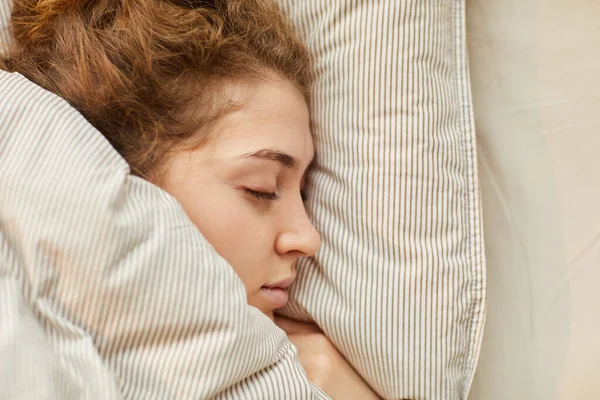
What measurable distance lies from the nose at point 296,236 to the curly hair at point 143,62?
7.8 inches

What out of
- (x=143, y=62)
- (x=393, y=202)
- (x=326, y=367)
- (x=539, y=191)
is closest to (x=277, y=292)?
(x=326, y=367)

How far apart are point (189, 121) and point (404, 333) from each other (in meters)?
0.50

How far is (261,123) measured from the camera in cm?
97

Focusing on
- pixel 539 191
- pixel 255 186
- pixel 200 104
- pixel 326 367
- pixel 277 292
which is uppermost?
pixel 200 104

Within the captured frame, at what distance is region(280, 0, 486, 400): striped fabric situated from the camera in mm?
1078

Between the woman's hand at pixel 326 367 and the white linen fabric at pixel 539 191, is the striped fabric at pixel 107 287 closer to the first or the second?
the woman's hand at pixel 326 367

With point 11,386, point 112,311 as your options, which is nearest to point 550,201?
point 112,311

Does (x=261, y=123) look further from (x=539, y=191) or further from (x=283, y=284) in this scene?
(x=539, y=191)

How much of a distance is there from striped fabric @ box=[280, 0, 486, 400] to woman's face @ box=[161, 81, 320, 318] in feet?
0.38

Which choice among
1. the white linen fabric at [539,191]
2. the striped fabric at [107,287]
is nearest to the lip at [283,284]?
the striped fabric at [107,287]

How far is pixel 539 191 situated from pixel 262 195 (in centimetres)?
55

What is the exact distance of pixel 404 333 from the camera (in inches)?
42.2

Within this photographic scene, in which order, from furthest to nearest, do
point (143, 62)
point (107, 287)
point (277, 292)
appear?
point (277, 292), point (143, 62), point (107, 287)

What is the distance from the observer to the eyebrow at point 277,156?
3.11 ft
